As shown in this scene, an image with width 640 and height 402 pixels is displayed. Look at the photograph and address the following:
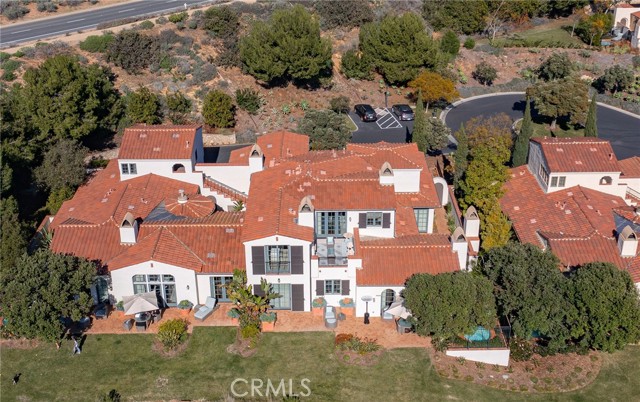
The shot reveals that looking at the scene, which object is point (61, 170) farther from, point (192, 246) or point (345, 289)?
point (345, 289)

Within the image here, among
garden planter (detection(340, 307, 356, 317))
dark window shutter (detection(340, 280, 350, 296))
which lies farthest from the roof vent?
garden planter (detection(340, 307, 356, 317))

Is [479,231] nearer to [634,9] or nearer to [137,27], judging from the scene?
[137,27]

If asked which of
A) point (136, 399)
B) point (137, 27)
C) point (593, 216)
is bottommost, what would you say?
point (136, 399)

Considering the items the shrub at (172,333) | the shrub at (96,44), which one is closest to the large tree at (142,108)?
the shrub at (96,44)

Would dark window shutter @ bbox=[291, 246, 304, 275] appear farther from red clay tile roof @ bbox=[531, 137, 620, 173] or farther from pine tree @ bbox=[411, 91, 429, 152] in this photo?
pine tree @ bbox=[411, 91, 429, 152]

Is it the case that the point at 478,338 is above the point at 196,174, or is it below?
below

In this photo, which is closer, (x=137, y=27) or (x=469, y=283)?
(x=469, y=283)

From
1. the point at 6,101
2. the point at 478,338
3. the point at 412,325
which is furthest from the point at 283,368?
the point at 6,101
